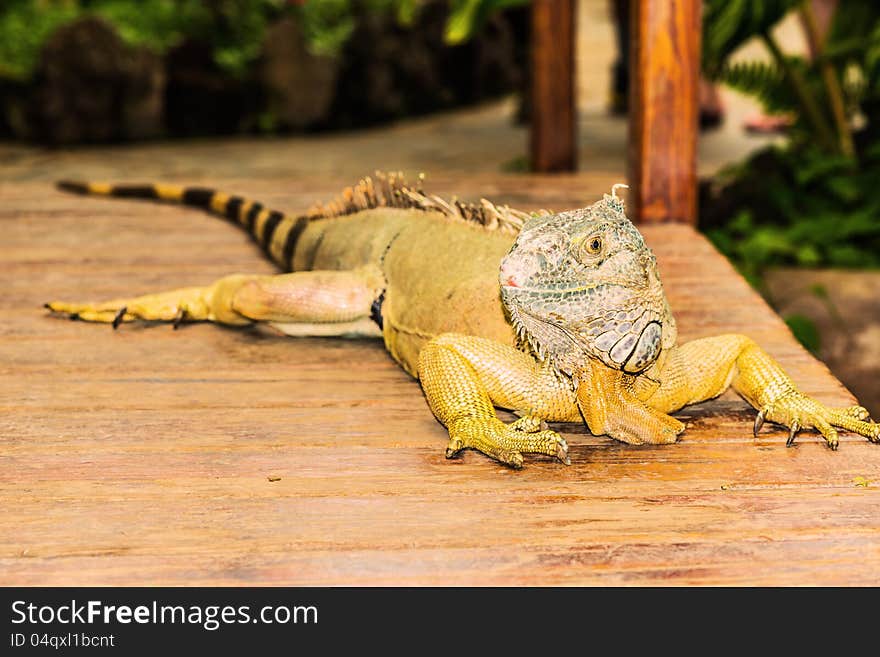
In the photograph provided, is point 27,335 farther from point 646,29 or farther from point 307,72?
point 307,72

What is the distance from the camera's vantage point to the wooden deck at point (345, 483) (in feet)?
7.23

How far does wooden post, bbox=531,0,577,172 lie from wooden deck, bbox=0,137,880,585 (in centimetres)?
286

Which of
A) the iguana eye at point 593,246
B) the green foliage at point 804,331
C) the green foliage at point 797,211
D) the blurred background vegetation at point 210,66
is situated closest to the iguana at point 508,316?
the iguana eye at point 593,246

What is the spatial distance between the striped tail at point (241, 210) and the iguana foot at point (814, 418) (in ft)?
6.35

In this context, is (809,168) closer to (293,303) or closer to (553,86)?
(553,86)

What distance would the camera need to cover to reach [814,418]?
9.06 ft

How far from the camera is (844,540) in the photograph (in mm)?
2277

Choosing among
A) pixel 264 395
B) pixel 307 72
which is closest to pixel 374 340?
pixel 264 395

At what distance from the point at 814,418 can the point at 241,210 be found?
2.89 metres

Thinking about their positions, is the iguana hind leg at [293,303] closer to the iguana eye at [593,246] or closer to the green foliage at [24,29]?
the iguana eye at [593,246]

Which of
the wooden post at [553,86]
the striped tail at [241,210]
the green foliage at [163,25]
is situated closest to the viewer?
the striped tail at [241,210]

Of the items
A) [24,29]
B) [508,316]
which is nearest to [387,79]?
[24,29]

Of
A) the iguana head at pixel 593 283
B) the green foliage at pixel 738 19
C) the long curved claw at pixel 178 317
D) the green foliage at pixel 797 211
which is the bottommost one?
the green foliage at pixel 797 211
